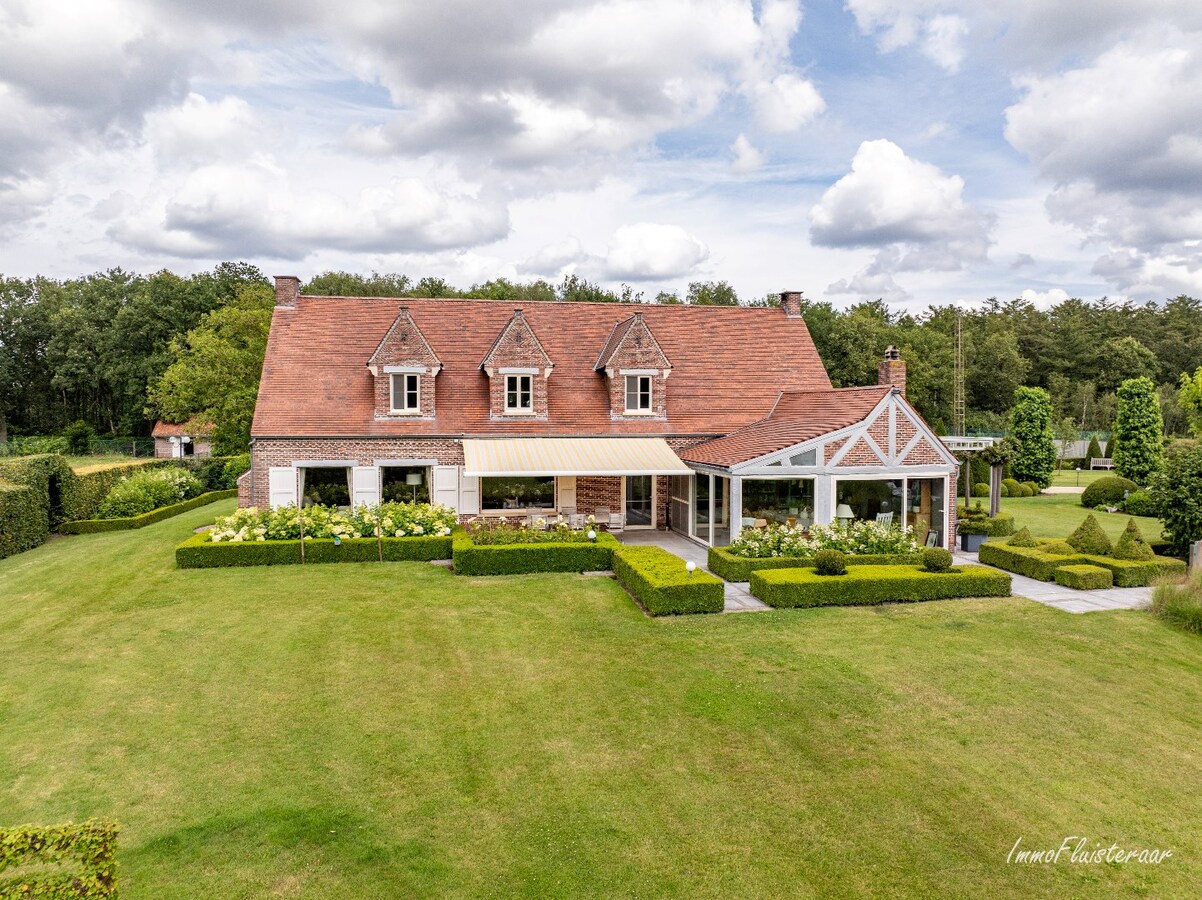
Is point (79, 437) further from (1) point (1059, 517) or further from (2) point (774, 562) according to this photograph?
(1) point (1059, 517)

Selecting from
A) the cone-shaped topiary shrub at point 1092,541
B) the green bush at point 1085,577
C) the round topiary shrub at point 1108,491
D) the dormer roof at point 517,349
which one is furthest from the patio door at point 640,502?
the round topiary shrub at point 1108,491

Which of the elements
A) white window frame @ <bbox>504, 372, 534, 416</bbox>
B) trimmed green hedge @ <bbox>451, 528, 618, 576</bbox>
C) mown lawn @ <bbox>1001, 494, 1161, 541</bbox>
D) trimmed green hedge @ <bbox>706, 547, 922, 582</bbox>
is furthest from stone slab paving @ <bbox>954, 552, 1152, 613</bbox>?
white window frame @ <bbox>504, 372, 534, 416</bbox>

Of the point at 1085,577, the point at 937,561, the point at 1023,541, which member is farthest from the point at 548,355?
the point at 1085,577

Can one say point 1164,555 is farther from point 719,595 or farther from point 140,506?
point 140,506

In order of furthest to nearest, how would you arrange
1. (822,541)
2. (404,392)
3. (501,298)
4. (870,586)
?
(501,298) → (404,392) → (822,541) → (870,586)

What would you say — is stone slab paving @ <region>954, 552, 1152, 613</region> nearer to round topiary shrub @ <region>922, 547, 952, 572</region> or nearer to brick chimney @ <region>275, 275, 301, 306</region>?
round topiary shrub @ <region>922, 547, 952, 572</region>

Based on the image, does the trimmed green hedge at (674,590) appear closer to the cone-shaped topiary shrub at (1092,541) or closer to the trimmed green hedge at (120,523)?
the cone-shaped topiary shrub at (1092,541)

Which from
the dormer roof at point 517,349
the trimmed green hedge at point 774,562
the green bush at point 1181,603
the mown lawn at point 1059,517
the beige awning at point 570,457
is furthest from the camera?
the mown lawn at point 1059,517

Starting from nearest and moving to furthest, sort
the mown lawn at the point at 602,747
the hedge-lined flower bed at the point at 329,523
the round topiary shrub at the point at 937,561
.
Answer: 1. the mown lawn at the point at 602,747
2. the round topiary shrub at the point at 937,561
3. the hedge-lined flower bed at the point at 329,523
